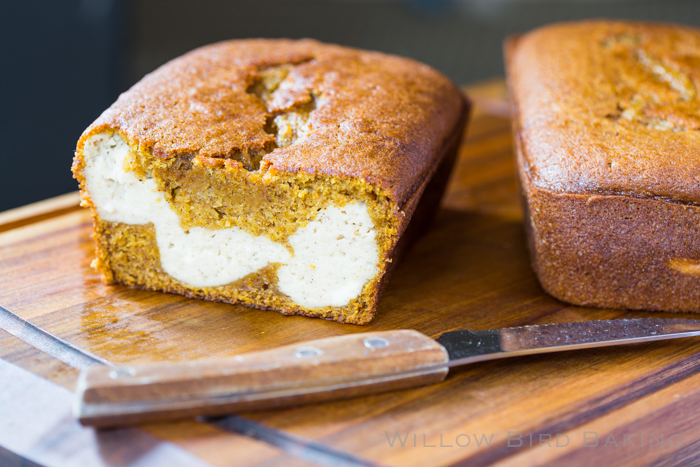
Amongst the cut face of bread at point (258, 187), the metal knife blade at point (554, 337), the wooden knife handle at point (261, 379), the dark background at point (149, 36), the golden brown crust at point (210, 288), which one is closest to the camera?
the wooden knife handle at point (261, 379)

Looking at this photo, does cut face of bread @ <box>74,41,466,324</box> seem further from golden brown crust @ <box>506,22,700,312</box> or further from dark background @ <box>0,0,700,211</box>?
dark background @ <box>0,0,700,211</box>

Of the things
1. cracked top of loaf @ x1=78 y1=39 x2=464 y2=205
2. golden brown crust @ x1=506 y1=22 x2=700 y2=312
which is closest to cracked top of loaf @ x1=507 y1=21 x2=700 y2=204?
golden brown crust @ x1=506 y1=22 x2=700 y2=312

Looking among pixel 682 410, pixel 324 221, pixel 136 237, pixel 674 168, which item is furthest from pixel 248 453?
pixel 674 168

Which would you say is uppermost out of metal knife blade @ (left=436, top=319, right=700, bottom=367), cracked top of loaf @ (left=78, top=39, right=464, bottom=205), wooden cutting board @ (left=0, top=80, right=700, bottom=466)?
cracked top of loaf @ (left=78, top=39, right=464, bottom=205)

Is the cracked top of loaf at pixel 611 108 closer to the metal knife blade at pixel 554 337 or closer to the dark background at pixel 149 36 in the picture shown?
the metal knife blade at pixel 554 337

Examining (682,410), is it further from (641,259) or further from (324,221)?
(324,221)

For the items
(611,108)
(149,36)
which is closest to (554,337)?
(611,108)

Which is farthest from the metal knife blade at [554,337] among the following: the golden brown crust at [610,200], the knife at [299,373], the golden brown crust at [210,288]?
the golden brown crust at [210,288]
